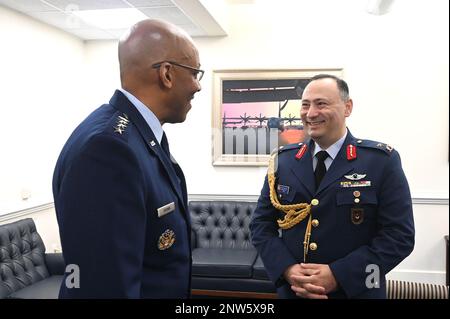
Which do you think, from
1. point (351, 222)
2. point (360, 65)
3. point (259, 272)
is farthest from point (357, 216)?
point (360, 65)

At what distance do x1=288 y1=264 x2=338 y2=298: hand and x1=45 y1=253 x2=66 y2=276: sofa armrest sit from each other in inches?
44.3

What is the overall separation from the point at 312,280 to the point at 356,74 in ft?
5.07

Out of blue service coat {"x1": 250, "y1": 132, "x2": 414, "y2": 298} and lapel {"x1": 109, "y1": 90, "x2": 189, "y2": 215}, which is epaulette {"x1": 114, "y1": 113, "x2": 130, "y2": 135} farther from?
blue service coat {"x1": 250, "y1": 132, "x2": 414, "y2": 298}

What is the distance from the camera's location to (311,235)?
0.80 m

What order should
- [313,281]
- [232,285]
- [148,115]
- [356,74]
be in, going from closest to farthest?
[148,115], [313,281], [232,285], [356,74]

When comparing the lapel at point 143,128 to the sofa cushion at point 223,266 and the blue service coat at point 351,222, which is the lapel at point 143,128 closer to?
the blue service coat at point 351,222

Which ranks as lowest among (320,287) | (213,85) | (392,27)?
(320,287)

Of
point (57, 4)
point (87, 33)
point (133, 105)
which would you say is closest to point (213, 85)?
point (87, 33)

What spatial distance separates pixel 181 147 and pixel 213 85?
0.40 m

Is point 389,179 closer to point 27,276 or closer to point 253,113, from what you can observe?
point 253,113

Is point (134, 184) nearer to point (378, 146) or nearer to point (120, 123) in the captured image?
point (120, 123)

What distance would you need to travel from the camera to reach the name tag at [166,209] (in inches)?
20.2

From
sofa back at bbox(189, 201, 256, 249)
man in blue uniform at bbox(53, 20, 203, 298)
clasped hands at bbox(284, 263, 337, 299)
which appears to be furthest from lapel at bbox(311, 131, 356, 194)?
sofa back at bbox(189, 201, 256, 249)

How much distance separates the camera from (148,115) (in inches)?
21.9
